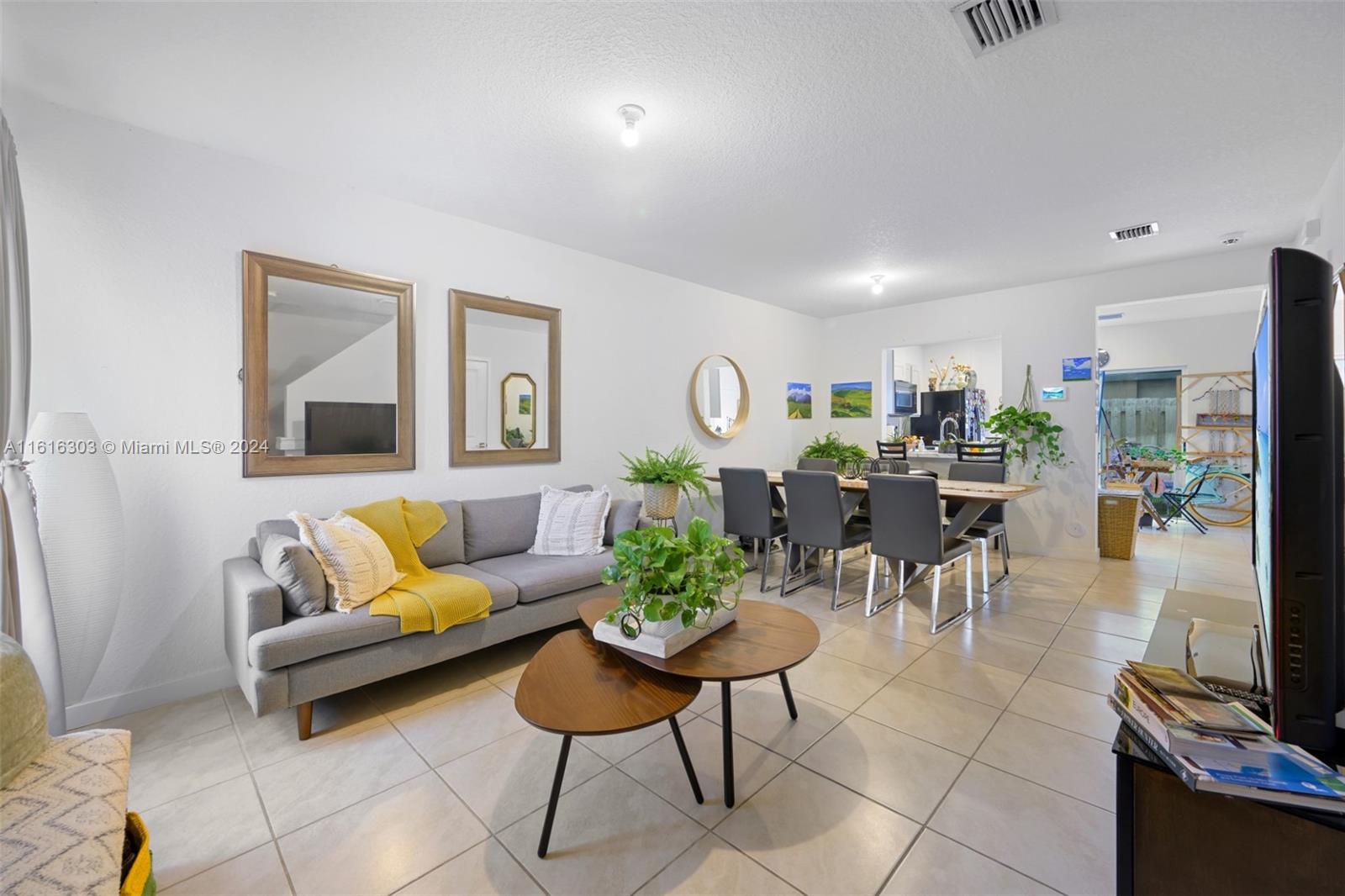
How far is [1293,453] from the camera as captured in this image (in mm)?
771

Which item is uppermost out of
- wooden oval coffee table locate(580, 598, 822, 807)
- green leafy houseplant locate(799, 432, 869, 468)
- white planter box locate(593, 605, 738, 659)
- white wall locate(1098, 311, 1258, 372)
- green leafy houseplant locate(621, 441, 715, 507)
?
white wall locate(1098, 311, 1258, 372)

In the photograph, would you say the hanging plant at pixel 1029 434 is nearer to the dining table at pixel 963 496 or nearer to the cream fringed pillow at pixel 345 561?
the dining table at pixel 963 496

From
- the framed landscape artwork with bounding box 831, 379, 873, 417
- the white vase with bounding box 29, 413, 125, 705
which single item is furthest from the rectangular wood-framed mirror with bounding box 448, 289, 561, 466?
the framed landscape artwork with bounding box 831, 379, 873, 417

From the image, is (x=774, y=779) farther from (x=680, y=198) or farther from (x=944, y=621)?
(x=680, y=198)

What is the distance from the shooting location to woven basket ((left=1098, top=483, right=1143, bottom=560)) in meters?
4.80

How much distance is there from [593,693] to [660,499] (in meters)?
2.46

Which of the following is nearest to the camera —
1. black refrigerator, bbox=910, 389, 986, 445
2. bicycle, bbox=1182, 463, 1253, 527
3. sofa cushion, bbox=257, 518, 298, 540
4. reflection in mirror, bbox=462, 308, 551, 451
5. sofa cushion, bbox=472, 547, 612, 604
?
sofa cushion, bbox=257, 518, 298, 540

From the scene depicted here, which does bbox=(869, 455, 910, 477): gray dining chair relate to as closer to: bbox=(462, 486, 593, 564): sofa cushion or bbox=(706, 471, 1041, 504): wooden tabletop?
bbox=(706, 471, 1041, 504): wooden tabletop

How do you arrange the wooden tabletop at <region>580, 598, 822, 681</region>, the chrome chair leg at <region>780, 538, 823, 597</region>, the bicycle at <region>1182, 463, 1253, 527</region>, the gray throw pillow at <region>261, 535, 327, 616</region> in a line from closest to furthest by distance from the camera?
the wooden tabletop at <region>580, 598, 822, 681</region>
the gray throw pillow at <region>261, 535, 327, 616</region>
the chrome chair leg at <region>780, 538, 823, 597</region>
the bicycle at <region>1182, 463, 1253, 527</region>

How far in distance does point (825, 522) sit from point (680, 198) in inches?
91.5

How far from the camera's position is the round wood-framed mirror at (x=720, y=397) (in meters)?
5.13

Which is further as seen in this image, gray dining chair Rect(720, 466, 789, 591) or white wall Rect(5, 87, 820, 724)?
gray dining chair Rect(720, 466, 789, 591)

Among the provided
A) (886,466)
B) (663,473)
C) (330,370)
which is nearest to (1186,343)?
(886,466)

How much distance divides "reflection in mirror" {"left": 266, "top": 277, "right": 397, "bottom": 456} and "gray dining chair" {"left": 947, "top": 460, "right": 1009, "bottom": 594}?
4.07 meters
